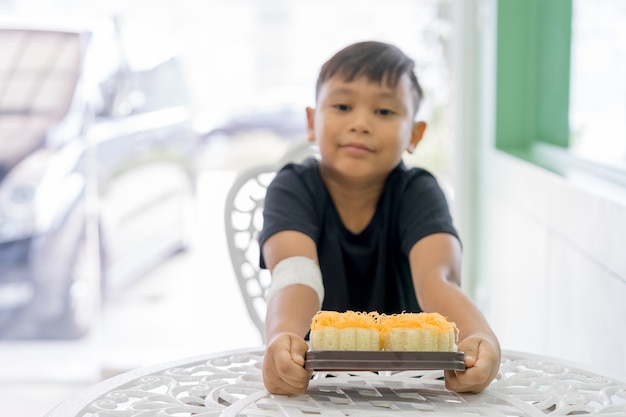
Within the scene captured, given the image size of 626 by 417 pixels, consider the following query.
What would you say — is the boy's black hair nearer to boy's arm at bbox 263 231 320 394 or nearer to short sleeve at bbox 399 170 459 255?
short sleeve at bbox 399 170 459 255

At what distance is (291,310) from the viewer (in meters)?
1.22

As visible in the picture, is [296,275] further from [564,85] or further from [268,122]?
[268,122]

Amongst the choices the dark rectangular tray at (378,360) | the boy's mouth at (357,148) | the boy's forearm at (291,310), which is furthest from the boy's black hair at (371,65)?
the dark rectangular tray at (378,360)

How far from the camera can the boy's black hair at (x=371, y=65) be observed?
148cm

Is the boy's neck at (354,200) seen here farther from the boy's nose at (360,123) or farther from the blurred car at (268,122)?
the blurred car at (268,122)

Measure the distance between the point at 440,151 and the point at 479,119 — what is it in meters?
0.37

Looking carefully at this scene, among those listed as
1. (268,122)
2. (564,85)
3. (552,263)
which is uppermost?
(564,85)

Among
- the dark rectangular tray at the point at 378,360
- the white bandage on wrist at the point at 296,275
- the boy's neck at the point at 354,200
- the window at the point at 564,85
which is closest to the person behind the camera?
the dark rectangular tray at the point at 378,360

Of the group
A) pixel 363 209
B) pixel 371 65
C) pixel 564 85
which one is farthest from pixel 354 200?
pixel 564 85

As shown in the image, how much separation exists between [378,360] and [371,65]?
67 cm

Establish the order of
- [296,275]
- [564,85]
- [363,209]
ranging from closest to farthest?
[296,275] < [363,209] < [564,85]

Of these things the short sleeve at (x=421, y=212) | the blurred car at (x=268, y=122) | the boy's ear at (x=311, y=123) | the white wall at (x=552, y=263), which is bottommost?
the white wall at (x=552, y=263)

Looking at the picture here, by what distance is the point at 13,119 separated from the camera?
125 inches

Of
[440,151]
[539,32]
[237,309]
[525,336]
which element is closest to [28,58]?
[237,309]
